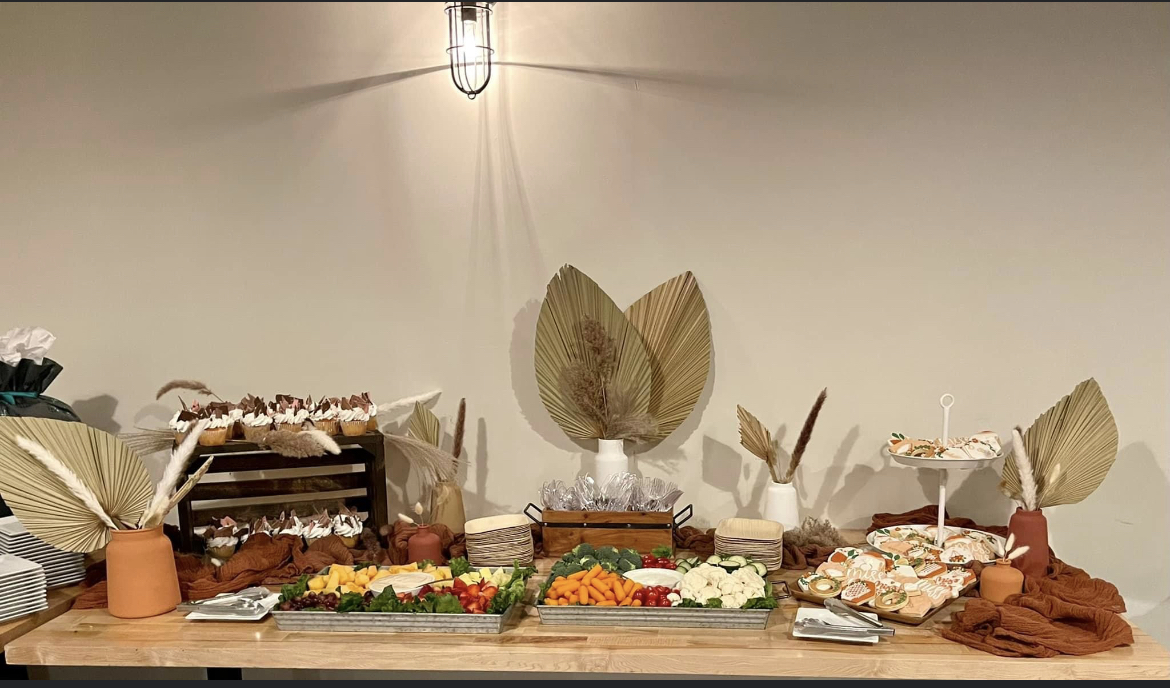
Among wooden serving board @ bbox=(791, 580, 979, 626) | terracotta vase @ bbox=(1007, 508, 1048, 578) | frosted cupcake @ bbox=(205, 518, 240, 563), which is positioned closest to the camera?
wooden serving board @ bbox=(791, 580, 979, 626)

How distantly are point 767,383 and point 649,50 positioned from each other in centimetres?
91

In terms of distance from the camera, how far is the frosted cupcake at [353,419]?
2088 millimetres

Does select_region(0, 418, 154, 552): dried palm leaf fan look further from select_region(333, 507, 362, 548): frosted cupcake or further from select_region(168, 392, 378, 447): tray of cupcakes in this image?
select_region(333, 507, 362, 548): frosted cupcake

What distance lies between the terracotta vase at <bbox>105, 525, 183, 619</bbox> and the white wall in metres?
0.72

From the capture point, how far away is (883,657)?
148cm

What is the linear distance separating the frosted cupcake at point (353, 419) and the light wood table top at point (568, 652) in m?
0.53

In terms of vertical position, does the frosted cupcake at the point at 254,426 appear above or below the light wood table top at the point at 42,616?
above

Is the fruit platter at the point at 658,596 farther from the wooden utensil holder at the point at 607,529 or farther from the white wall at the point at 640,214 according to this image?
the white wall at the point at 640,214

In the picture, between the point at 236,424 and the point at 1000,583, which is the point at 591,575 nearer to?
the point at 1000,583

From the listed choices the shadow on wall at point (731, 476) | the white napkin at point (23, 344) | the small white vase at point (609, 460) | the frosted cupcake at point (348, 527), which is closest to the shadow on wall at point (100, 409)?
the white napkin at point (23, 344)

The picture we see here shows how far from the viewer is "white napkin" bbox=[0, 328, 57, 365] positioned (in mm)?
2043

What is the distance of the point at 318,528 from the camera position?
6.72 ft

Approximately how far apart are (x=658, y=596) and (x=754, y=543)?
322 millimetres

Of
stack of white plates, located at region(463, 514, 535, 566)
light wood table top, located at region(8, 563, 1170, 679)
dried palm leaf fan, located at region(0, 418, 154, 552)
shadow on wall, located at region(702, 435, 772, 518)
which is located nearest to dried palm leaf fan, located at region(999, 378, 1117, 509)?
light wood table top, located at region(8, 563, 1170, 679)
